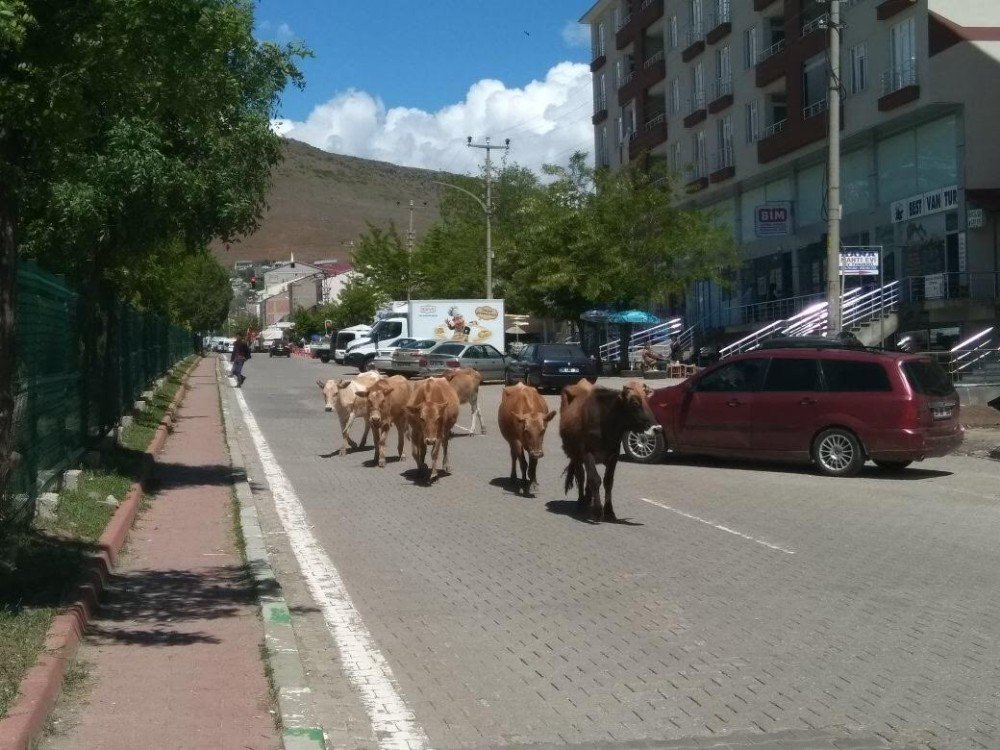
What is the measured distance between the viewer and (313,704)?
662 cm

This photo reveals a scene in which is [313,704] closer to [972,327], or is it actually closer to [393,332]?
[972,327]

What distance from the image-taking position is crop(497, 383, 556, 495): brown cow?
14.6 m

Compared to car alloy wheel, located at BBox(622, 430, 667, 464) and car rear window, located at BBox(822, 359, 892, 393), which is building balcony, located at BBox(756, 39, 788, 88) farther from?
car rear window, located at BBox(822, 359, 892, 393)

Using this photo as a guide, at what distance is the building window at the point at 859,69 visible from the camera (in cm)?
3950

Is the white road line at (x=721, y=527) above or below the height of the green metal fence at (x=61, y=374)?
below

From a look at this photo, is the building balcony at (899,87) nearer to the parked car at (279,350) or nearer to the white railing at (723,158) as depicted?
the white railing at (723,158)

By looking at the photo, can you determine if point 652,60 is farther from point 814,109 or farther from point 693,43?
point 814,109

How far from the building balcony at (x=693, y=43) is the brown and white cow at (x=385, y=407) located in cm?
3774

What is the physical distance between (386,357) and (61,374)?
114 ft

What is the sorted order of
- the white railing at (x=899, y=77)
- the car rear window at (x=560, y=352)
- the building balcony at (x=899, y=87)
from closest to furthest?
1. the building balcony at (x=899, y=87)
2. the white railing at (x=899, y=77)
3. the car rear window at (x=560, y=352)

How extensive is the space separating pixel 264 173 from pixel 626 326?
3726cm

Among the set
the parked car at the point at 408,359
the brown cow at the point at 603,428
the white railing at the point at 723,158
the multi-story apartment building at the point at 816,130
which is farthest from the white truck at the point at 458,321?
the brown cow at the point at 603,428

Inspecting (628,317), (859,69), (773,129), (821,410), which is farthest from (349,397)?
(773,129)

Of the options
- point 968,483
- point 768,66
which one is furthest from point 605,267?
point 968,483
